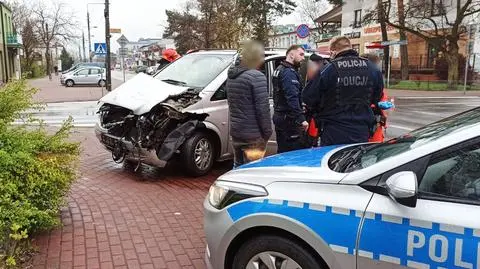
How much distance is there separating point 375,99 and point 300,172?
2.15 metres

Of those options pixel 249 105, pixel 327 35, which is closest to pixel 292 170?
pixel 249 105

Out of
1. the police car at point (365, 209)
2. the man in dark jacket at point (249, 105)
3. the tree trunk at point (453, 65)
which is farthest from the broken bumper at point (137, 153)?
the tree trunk at point (453, 65)

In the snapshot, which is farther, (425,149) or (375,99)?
(375,99)

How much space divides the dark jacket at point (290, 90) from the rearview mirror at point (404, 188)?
2.88 meters

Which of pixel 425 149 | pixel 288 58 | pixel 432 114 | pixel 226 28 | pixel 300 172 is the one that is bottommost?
pixel 432 114

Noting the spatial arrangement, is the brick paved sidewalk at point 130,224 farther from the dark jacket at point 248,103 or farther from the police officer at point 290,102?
the police officer at point 290,102

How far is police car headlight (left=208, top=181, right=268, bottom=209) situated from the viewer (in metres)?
3.01

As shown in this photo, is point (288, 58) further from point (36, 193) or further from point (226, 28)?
point (226, 28)

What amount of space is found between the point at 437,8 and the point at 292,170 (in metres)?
38.5

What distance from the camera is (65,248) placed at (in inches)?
165

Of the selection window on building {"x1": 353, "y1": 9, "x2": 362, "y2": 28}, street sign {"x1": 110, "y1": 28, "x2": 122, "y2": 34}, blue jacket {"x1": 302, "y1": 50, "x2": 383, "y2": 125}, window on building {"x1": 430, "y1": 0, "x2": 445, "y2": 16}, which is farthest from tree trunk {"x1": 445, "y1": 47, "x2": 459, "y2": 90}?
blue jacket {"x1": 302, "y1": 50, "x2": 383, "y2": 125}

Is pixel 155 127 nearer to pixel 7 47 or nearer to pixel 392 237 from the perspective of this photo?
pixel 392 237

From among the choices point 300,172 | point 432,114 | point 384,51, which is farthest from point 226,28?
point 300,172

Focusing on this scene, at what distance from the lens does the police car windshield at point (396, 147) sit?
276cm
